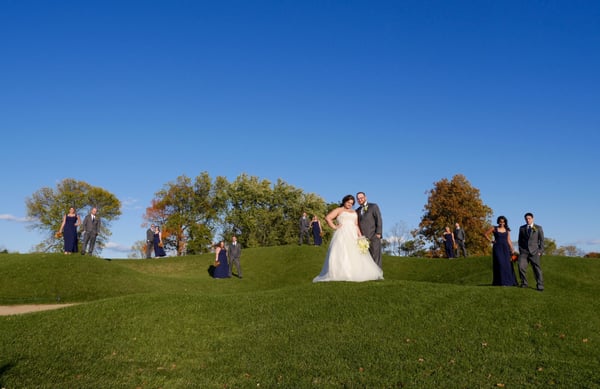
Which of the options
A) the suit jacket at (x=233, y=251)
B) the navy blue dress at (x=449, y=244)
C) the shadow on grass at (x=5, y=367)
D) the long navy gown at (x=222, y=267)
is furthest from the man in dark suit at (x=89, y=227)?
the navy blue dress at (x=449, y=244)

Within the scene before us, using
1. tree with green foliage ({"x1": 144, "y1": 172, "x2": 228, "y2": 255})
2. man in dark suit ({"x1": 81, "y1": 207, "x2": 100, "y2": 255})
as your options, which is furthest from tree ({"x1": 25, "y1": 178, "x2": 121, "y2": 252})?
man in dark suit ({"x1": 81, "y1": 207, "x2": 100, "y2": 255})

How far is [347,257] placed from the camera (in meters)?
18.3

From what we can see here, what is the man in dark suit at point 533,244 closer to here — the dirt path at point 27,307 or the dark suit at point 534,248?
the dark suit at point 534,248

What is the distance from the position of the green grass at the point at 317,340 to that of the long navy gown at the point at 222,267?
1615cm

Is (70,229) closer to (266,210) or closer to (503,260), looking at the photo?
(503,260)

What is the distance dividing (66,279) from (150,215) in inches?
2184

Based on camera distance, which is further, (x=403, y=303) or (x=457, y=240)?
(x=457, y=240)

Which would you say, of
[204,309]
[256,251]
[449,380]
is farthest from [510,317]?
[256,251]

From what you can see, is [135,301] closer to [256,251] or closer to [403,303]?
[403,303]

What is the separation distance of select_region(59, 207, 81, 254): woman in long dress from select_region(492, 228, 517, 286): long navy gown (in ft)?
83.3

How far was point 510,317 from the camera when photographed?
566 inches

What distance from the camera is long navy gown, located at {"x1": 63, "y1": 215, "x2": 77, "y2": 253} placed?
2995cm

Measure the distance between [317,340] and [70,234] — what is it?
2388cm

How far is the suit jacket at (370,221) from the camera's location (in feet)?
62.6
